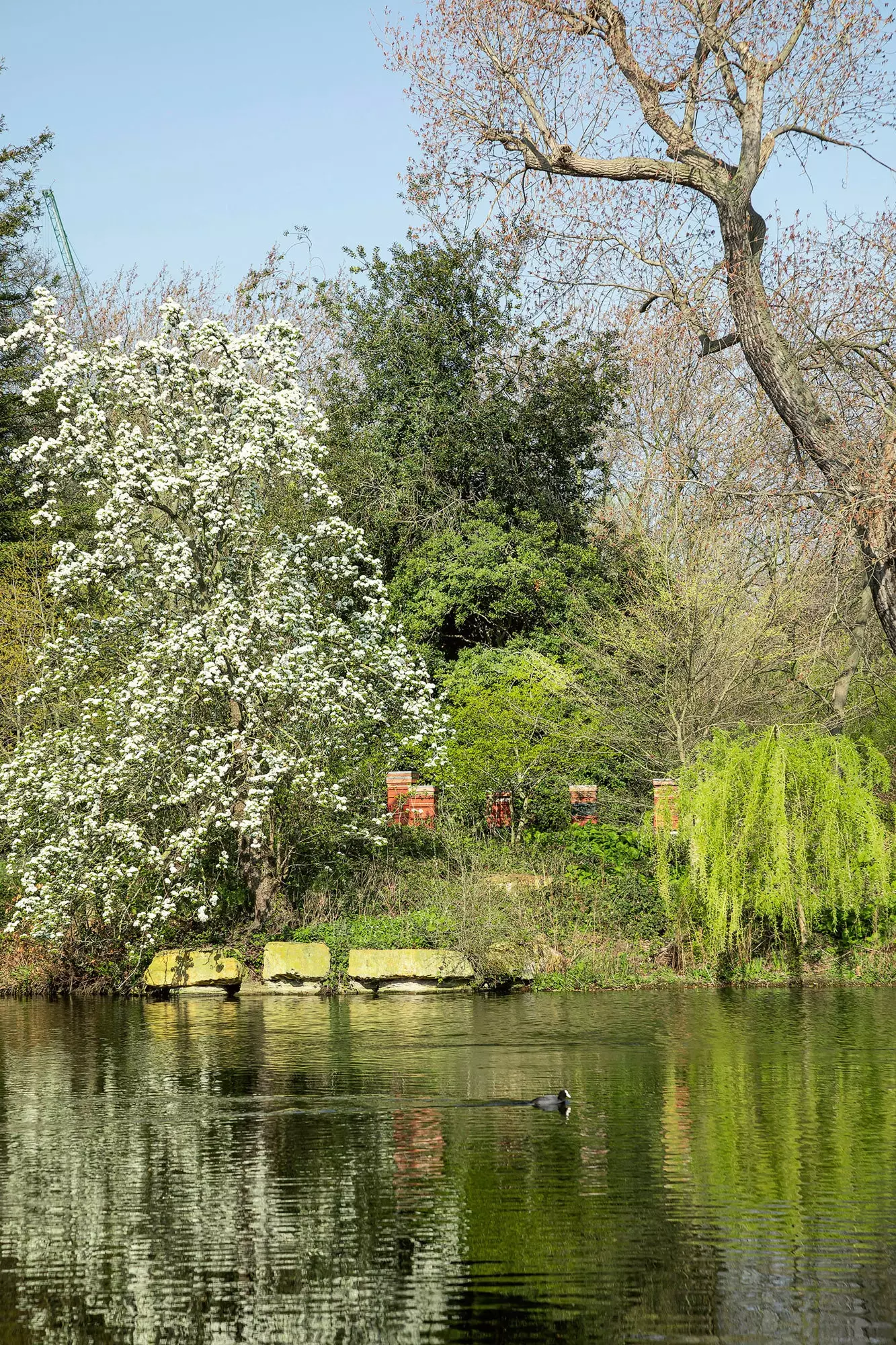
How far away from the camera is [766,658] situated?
912 inches

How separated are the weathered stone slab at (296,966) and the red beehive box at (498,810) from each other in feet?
18.0

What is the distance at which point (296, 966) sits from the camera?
1838 cm

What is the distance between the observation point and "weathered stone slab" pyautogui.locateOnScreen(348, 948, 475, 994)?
18.2 meters

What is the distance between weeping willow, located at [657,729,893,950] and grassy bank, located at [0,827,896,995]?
48cm

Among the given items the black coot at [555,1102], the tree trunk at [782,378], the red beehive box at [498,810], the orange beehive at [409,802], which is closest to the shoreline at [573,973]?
the orange beehive at [409,802]

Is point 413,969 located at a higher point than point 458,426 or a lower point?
lower

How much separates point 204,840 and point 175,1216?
10039 mm

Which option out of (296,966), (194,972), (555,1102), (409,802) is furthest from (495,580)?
(555,1102)

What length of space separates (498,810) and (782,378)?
364 inches

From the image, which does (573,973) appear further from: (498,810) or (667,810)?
(498,810)

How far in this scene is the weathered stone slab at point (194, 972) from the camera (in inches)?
730

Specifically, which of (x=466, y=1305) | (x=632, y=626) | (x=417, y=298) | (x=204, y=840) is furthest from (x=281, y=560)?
(x=466, y=1305)

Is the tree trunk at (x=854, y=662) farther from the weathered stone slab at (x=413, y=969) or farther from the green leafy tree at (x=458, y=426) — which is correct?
the weathered stone slab at (x=413, y=969)

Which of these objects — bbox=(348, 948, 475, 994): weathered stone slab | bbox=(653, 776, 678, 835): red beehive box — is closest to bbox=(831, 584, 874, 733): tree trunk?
bbox=(653, 776, 678, 835): red beehive box
